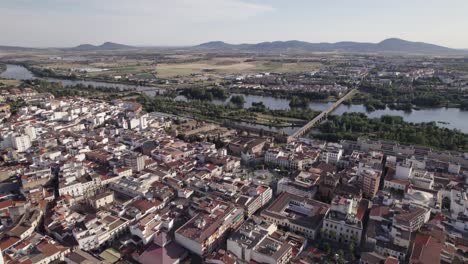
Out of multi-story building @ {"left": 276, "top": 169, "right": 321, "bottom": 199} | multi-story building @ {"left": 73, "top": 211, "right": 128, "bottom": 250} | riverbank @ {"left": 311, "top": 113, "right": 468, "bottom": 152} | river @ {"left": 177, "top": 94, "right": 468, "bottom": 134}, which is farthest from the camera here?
river @ {"left": 177, "top": 94, "right": 468, "bottom": 134}

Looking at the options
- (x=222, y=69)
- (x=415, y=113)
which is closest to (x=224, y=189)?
(x=415, y=113)

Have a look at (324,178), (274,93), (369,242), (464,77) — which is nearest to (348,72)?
(464,77)

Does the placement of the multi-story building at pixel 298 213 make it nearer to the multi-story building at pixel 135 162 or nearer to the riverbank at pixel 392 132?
the multi-story building at pixel 135 162

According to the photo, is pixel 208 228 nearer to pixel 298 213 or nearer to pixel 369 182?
pixel 298 213

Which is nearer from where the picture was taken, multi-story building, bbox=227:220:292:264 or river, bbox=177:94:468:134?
multi-story building, bbox=227:220:292:264

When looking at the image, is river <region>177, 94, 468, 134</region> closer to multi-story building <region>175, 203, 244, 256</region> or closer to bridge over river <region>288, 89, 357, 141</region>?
bridge over river <region>288, 89, 357, 141</region>

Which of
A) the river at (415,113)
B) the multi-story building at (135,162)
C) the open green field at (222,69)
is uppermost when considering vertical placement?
the multi-story building at (135,162)

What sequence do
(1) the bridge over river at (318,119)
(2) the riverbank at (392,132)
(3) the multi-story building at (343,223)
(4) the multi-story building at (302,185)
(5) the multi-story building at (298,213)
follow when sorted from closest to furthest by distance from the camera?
(3) the multi-story building at (343,223) → (5) the multi-story building at (298,213) → (4) the multi-story building at (302,185) → (2) the riverbank at (392,132) → (1) the bridge over river at (318,119)

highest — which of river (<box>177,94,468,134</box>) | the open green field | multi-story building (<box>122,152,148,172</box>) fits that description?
multi-story building (<box>122,152,148,172</box>)

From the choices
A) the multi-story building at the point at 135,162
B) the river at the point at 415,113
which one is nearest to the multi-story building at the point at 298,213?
the multi-story building at the point at 135,162

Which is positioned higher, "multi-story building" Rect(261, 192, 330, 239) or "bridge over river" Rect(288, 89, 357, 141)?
"multi-story building" Rect(261, 192, 330, 239)

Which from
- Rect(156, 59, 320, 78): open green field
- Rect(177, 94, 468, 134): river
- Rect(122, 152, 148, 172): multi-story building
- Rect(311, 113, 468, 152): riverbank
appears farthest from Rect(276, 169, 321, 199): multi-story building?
Rect(156, 59, 320, 78): open green field
